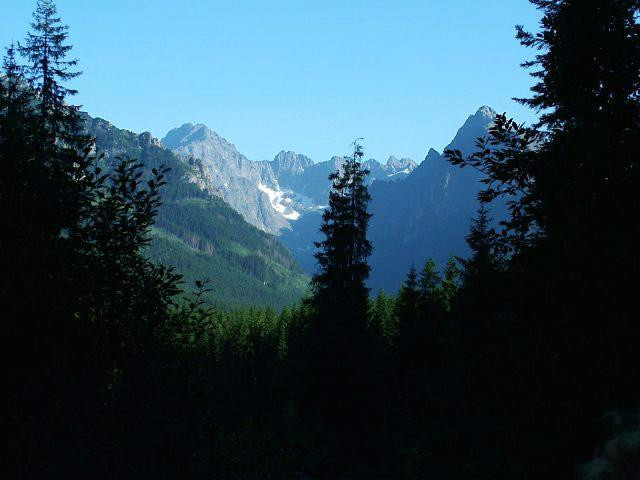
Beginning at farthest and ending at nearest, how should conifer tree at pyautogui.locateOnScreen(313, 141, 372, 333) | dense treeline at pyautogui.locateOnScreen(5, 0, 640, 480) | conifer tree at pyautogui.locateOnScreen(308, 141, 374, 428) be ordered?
conifer tree at pyautogui.locateOnScreen(313, 141, 372, 333)
conifer tree at pyautogui.locateOnScreen(308, 141, 374, 428)
dense treeline at pyautogui.locateOnScreen(5, 0, 640, 480)

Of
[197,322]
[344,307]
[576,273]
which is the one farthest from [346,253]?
[576,273]

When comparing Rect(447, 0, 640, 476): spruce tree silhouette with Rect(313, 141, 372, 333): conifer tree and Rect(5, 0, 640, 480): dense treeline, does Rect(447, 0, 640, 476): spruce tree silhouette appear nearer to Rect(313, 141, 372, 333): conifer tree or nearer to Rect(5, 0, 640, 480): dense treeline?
Rect(5, 0, 640, 480): dense treeline

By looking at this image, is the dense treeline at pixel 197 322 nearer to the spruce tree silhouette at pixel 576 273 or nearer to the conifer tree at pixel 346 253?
the spruce tree silhouette at pixel 576 273

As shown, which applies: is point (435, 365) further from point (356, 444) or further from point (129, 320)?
point (129, 320)

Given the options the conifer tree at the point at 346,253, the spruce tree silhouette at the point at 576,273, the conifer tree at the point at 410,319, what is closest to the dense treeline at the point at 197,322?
the spruce tree silhouette at the point at 576,273

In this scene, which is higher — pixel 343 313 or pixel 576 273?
pixel 343 313

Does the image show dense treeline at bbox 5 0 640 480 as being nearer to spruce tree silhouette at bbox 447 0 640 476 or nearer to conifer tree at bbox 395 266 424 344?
spruce tree silhouette at bbox 447 0 640 476

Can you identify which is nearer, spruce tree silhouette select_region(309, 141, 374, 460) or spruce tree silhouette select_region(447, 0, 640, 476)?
spruce tree silhouette select_region(447, 0, 640, 476)

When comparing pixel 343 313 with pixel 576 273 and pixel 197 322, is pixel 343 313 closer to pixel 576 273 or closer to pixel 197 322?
pixel 197 322

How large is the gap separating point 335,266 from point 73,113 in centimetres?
1512

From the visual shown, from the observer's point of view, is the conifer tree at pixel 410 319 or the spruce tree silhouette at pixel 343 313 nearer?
the spruce tree silhouette at pixel 343 313

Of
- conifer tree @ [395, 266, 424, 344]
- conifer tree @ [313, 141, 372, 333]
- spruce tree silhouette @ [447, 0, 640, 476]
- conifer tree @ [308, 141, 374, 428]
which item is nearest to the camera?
spruce tree silhouette @ [447, 0, 640, 476]

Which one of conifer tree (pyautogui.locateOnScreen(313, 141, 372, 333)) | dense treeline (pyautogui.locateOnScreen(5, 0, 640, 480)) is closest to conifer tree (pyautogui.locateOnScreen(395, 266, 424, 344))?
conifer tree (pyautogui.locateOnScreen(313, 141, 372, 333))

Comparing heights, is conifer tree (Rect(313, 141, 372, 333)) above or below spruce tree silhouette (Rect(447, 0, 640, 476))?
above
